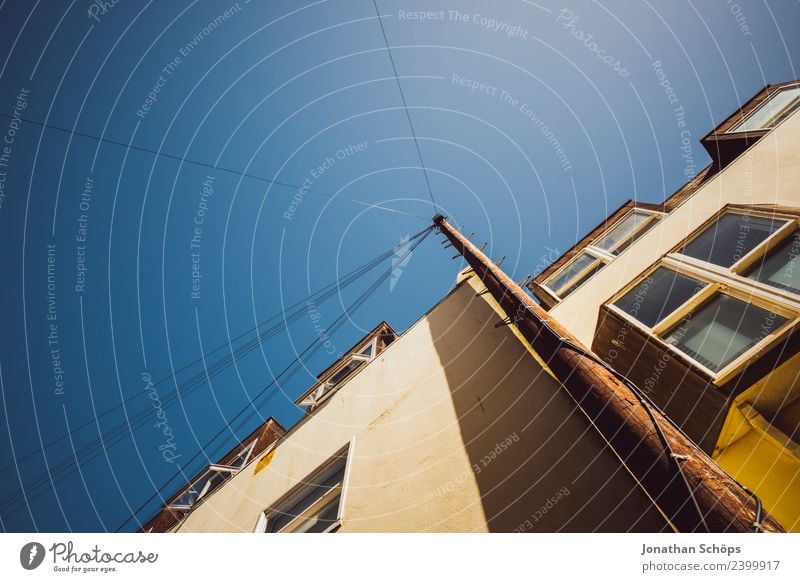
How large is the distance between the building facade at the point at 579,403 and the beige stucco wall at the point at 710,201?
0.10 feet

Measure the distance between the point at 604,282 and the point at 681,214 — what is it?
1817mm

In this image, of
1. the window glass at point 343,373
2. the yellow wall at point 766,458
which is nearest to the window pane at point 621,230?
the yellow wall at point 766,458

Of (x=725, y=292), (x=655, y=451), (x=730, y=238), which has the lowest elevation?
(x=725, y=292)

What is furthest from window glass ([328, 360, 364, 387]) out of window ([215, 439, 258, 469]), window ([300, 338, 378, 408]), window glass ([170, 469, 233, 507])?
window glass ([170, 469, 233, 507])

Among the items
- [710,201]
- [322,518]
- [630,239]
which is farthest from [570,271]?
[322,518]

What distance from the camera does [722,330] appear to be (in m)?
3.51

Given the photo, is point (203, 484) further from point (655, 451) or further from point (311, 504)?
point (655, 451)

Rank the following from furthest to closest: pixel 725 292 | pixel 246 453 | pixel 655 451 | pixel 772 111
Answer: pixel 246 453
pixel 772 111
pixel 725 292
pixel 655 451

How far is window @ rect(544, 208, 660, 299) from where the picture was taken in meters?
8.61

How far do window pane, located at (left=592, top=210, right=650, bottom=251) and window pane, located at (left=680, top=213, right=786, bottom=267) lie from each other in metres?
4.58

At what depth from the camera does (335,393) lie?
296 inches

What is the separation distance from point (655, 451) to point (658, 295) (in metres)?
3.12
